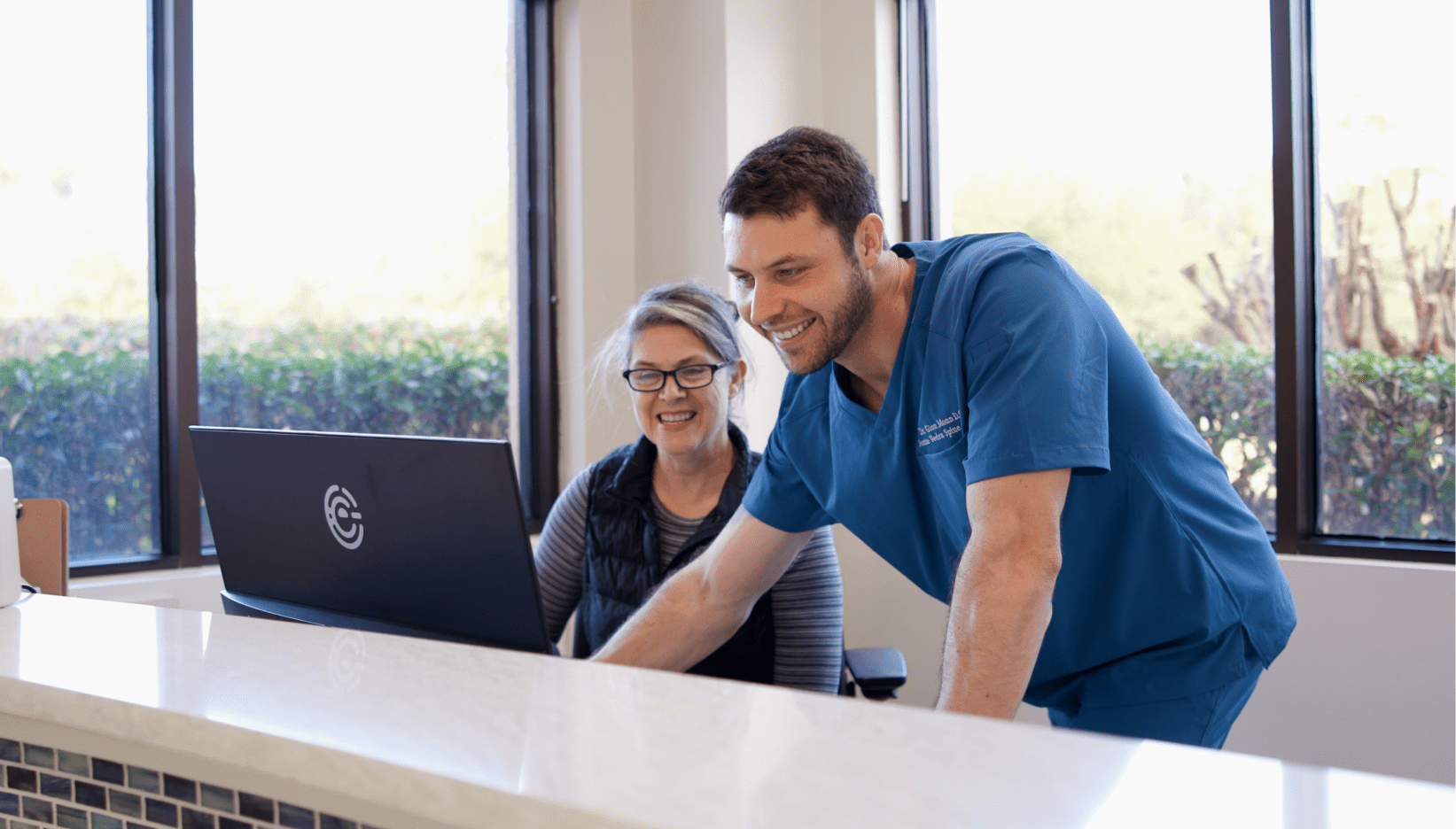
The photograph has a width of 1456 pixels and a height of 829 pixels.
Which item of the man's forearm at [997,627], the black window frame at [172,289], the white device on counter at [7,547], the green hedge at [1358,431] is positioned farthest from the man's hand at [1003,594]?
the black window frame at [172,289]

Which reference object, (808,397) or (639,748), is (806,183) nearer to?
(808,397)

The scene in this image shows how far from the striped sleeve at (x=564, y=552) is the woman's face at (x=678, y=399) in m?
0.17

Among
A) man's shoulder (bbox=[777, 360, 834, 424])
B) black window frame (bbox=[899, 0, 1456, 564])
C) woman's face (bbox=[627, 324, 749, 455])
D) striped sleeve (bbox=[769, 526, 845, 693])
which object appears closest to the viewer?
man's shoulder (bbox=[777, 360, 834, 424])

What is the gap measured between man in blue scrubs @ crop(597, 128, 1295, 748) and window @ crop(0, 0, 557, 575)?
64.1 inches

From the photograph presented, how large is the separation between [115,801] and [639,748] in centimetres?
40

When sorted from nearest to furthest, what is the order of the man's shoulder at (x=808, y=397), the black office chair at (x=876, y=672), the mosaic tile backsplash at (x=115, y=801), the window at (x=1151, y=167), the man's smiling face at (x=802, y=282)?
the mosaic tile backsplash at (x=115, y=801) → the man's smiling face at (x=802, y=282) → the man's shoulder at (x=808, y=397) → the black office chair at (x=876, y=672) → the window at (x=1151, y=167)

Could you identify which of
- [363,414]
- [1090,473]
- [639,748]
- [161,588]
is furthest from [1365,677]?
[161,588]

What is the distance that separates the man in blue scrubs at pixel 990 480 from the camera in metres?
1.06

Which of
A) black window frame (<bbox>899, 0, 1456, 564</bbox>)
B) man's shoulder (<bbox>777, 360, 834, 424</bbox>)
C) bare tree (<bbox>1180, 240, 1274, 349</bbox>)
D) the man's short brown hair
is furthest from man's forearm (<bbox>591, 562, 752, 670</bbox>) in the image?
bare tree (<bbox>1180, 240, 1274, 349</bbox>)

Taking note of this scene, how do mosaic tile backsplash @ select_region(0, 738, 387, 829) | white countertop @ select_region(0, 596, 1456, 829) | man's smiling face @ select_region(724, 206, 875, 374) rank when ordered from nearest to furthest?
1. white countertop @ select_region(0, 596, 1456, 829)
2. mosaic tile backsplash @ select_region(0, 738, 387, 829)
3. man's smiling face @ select_region(724, 206, 875, 374)

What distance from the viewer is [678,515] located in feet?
6.08

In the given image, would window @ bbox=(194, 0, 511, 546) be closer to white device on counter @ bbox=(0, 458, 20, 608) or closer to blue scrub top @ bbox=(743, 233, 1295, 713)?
white device on counter @ bbox=(0, 458, 20, 608)

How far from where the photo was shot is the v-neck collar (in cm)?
132

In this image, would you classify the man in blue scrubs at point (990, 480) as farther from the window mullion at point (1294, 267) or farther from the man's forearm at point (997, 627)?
the window mullion at point (1294, 267)
